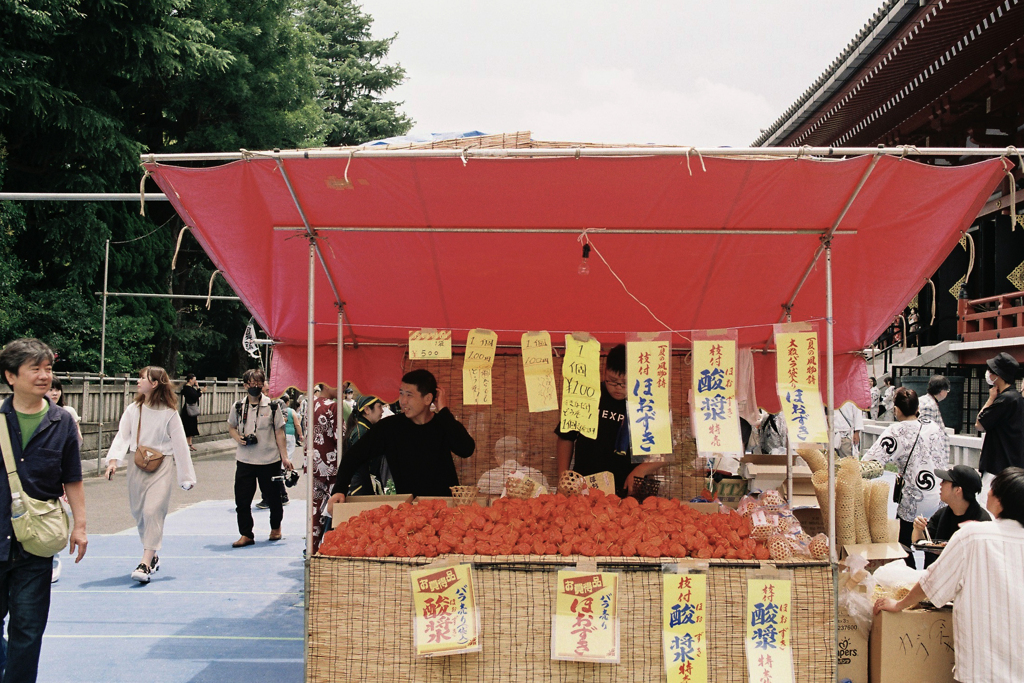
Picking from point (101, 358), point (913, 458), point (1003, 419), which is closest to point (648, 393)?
point (913, 458)

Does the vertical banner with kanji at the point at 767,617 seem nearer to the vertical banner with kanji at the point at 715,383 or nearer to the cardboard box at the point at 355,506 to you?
the vertical banner with kanji at the point at 715,383

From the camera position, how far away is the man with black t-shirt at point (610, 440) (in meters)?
4.85

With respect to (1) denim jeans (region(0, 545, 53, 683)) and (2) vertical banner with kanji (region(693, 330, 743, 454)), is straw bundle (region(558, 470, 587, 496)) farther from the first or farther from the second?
(1) denim jeans (region(0, 545, 53, 683))

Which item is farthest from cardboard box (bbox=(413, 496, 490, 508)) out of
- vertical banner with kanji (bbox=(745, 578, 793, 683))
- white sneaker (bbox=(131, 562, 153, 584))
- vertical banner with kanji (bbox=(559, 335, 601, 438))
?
white sneaker (bbox=(131, 562, 153, 584))

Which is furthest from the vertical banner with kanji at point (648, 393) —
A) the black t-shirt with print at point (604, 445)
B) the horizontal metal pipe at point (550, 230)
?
the black t-shirt with print at point (604, 445)

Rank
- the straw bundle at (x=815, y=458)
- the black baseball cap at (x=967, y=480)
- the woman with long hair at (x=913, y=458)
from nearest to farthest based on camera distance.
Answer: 1. the black baseball cap at (x=967, y=480)
2. the straw bundle at (x=815, y=458)
3. the woman with long hair at (x=913, y=458)

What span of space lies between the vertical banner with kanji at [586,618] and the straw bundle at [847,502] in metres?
1.80

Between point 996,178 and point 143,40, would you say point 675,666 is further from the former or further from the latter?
point 143,40

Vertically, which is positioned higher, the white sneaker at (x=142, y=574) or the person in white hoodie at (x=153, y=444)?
the person in white hoodie at (x=153, y=444)

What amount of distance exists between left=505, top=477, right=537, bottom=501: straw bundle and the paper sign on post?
2.97ft

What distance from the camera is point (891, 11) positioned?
1053 centimetres

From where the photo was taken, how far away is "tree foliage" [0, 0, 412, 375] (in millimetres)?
16203

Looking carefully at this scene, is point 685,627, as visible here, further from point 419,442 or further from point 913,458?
point 913,458

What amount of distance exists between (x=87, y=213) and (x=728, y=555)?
18.9m
